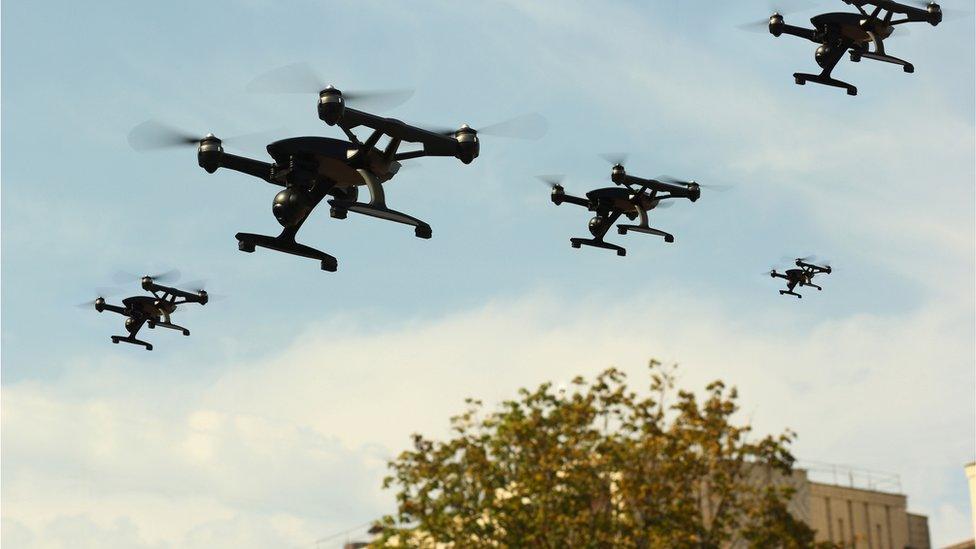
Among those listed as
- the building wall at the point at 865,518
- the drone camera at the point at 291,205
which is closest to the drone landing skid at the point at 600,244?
the drone camera at the point at 291,205

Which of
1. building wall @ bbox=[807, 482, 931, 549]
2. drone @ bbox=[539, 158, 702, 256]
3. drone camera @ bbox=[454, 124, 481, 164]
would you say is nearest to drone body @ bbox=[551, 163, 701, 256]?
drone @ bbox=[539, 158, 702, 256]

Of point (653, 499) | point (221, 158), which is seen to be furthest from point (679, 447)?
point (221, 158)

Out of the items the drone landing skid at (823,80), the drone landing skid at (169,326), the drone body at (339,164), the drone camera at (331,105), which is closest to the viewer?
the drone camera at (331,105)

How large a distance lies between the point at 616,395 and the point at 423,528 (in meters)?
8.29

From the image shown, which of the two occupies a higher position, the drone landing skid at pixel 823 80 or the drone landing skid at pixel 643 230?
the drone landing skid at pixel 823 80

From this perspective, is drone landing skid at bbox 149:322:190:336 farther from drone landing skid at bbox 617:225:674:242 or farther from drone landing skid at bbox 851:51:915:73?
drone landing skid at bbox 851:51:915:73

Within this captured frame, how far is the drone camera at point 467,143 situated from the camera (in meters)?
15.9

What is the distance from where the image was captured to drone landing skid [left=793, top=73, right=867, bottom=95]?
73.4 ft

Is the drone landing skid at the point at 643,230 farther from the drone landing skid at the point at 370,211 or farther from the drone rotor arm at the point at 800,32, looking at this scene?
the drone landing skid at the point at 370,211

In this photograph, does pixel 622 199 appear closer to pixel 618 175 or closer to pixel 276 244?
pixel 618 175

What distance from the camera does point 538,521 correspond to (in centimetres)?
4262

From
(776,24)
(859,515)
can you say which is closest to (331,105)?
(776,24)

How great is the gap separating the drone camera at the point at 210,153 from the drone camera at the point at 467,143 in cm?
328

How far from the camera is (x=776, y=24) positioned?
23.1 metres
